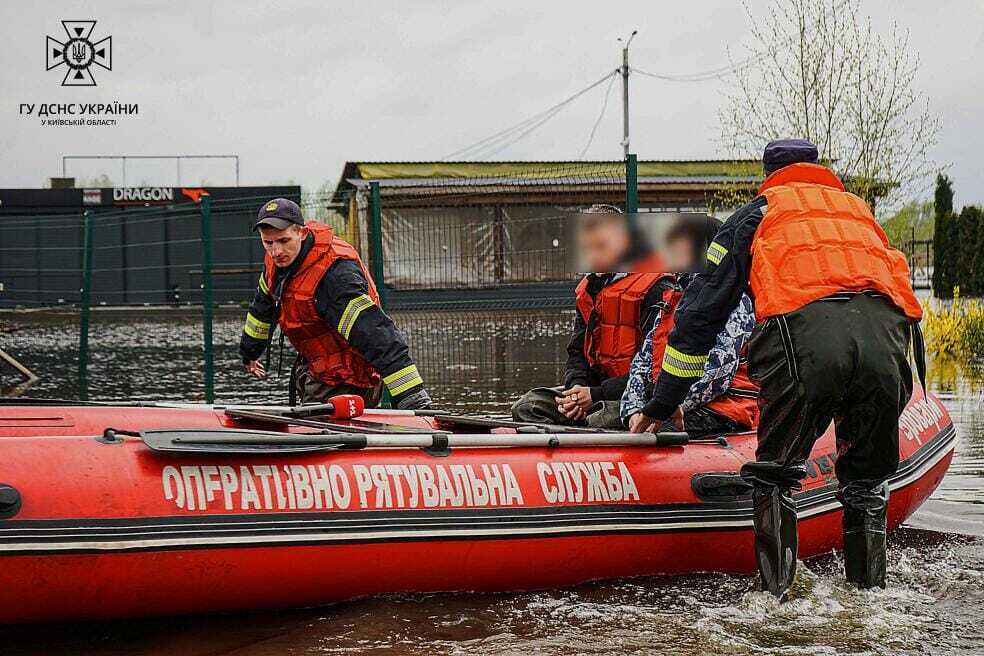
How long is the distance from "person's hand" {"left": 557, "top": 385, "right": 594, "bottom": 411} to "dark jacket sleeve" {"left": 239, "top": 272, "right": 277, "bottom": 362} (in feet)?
6.07

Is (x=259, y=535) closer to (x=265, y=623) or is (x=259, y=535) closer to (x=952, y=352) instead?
(x=265, y=623)

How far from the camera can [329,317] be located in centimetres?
583

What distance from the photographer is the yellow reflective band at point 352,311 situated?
572 cm

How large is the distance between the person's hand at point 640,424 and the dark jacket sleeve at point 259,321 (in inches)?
94.5

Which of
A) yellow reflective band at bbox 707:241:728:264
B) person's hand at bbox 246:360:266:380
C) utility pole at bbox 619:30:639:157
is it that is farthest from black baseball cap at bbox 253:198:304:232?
utility pole at bbox 619:30:639:157

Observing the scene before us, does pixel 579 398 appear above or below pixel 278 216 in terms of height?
below

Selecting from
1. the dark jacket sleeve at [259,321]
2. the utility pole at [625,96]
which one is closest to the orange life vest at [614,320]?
the dark jacket sleeve at [259,321]

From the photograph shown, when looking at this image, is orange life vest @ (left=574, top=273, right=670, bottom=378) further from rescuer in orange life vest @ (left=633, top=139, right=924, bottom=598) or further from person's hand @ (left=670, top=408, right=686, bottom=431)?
rescuer in orange life vest @ (left=633, top=139, right=924, bottom=598)

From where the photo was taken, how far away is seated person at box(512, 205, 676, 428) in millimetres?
5453

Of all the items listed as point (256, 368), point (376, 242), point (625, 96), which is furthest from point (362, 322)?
point (625, 96)

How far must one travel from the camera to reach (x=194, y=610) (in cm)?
429

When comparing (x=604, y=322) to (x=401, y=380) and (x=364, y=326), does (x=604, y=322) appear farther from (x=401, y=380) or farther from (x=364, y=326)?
(x=364, y=326)

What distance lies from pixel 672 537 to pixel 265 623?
1774 millimetres

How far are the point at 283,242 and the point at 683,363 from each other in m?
2.34
